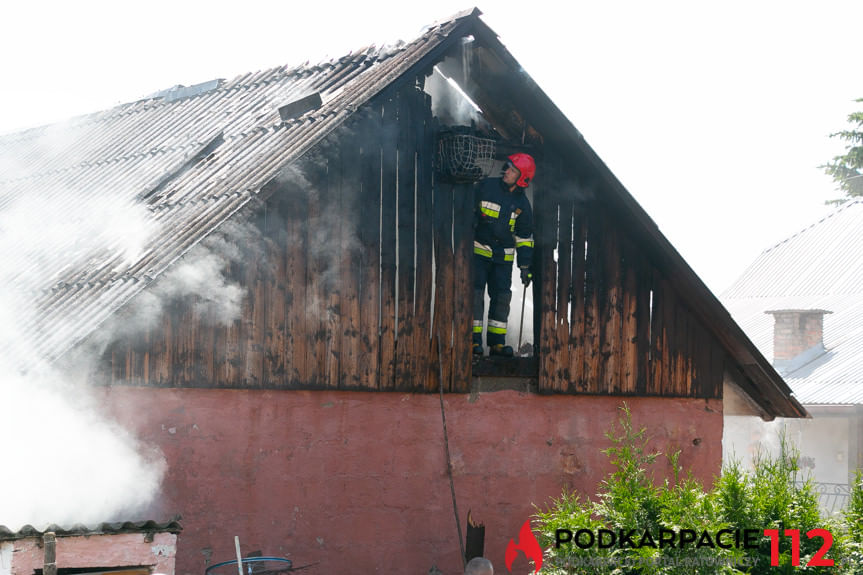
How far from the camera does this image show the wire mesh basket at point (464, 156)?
11.0 meters

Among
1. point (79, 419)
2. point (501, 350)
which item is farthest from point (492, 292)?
point (79, 419)

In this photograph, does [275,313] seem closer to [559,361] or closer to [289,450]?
[289,450]

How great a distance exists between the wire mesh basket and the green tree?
36.3 meters

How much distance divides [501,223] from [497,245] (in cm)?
25

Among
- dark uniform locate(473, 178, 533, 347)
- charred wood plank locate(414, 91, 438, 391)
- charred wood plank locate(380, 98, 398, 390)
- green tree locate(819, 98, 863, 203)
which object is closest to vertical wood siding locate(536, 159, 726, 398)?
dark uniform locate(473, 178, 533, 347)

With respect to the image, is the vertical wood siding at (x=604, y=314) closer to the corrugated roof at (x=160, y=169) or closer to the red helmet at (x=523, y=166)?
the red helmet at (x=523, y=166)

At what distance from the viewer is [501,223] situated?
11711 millimetres

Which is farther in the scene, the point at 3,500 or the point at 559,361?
the point at 559,361

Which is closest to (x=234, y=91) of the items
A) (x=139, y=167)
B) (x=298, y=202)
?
(x=139, y=167)

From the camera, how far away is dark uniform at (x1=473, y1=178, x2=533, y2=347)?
38.3 ft

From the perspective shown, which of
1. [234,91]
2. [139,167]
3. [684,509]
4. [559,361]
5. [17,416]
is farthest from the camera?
[234,91]

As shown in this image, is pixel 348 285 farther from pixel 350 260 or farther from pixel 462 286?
pixel 462 286

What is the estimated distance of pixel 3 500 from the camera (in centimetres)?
849

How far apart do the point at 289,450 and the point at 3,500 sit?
2.70 meters
